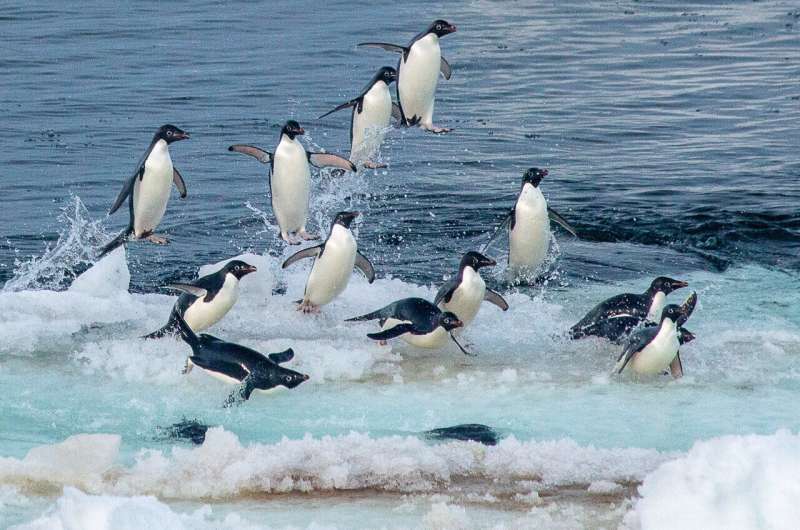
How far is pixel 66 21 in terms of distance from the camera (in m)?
20.8

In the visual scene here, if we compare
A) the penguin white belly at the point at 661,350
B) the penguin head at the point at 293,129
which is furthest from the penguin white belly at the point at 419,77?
the penguin white belly at the point at 661,350

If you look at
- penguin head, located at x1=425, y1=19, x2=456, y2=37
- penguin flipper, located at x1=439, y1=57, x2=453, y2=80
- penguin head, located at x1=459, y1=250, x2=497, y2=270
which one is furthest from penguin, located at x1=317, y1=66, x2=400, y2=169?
penguin head, located at x1=459, y1=250, x2=497, y2=270

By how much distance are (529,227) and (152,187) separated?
224 cm

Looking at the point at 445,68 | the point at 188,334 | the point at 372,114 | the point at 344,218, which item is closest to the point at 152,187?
the point at 344,218

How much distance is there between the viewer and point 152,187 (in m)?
7.95

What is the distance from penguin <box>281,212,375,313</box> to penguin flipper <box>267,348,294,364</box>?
3.73 feet

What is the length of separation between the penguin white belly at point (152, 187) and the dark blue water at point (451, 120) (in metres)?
0.87

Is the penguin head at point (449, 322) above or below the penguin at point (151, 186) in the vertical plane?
below

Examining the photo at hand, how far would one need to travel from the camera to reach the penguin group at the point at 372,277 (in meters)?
6.18

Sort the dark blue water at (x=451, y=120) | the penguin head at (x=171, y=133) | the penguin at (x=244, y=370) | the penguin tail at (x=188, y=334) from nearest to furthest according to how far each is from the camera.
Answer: the penguin at (x=244, y=370), the penguin tail at (x=188, y=334), the penguin head at (x=171, y=133), the dark blue water at (x=451, y=120)

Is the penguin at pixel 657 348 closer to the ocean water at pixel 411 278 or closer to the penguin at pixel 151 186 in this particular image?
Result: the ocean water at pixel 411 278

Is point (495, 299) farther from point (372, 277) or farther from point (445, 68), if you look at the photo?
point (445, 68)

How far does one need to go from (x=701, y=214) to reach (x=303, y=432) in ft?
17.2


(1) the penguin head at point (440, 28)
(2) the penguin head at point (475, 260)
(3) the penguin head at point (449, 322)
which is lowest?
(3) the penguin head at point (449, 322)
